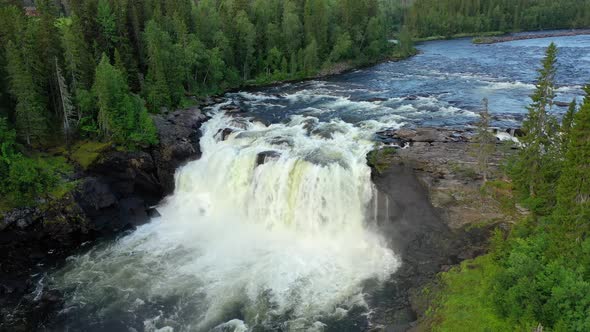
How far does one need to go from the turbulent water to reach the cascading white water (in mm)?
98

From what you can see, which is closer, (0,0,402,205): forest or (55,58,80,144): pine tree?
(0,0,402,205): forest

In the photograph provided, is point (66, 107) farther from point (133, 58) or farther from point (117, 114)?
point (133, 58)

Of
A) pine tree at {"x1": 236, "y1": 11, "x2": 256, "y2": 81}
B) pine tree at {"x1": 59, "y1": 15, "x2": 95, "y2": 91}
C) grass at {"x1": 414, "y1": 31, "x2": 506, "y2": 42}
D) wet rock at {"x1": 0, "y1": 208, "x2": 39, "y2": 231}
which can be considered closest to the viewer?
wet rock at {"x1": 0, "y1": 208, "x2": 39, "y2": 231}

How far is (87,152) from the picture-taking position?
41.8m

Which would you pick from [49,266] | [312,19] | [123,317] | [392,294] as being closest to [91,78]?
[49,266]

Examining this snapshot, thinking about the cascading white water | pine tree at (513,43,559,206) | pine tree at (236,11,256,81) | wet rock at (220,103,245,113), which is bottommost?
the cascading white water

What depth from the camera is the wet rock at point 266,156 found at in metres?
40.3

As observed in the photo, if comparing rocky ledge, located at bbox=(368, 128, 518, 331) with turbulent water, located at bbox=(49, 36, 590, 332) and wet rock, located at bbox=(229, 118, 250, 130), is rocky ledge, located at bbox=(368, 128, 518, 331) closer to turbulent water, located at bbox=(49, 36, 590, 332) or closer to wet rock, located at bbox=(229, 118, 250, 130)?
turbulent water, located at bbox=(49, 36, 590, 332)

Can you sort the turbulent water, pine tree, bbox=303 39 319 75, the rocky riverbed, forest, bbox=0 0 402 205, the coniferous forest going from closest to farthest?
1. the coniferous forest
2. the turbulent water
3. the rocky riverbed
4. forest, bbox=0 0 402 205
5. pine tree, bbox=303 39 319 75

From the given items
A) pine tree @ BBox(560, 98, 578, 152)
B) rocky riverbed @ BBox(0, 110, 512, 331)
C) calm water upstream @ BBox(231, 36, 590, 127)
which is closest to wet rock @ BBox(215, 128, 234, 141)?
rocky riverbed @ BBox(0, 110, 512, 331)

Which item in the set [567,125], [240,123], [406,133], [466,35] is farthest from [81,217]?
[466,35]

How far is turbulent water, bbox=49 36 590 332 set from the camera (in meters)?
28.6

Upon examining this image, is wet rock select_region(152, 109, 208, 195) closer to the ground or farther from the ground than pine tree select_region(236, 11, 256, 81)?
closer to the ground

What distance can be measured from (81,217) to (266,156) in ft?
55.6
